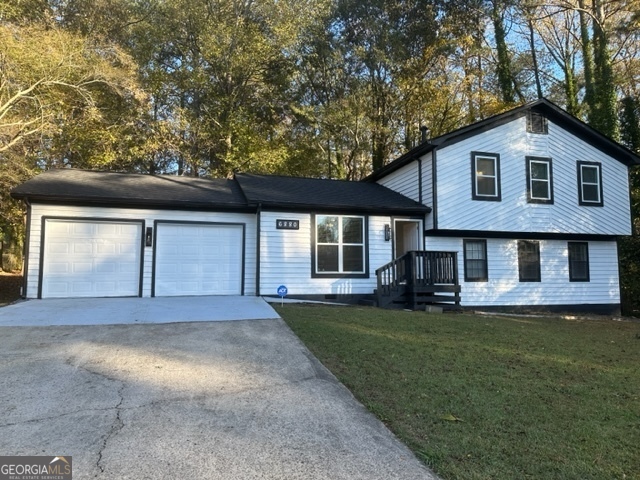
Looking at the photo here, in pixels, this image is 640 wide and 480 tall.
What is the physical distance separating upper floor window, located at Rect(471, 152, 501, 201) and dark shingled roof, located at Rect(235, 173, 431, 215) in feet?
5.65

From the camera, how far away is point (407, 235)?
44.4 ft

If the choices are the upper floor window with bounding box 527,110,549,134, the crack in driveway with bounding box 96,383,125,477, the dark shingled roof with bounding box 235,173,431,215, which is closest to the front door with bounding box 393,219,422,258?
the dark shingled roof with bounding box 235,173,431,215

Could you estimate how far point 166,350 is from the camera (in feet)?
17.7

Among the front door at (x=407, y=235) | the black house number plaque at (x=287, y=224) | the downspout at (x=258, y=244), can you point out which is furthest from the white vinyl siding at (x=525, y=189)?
the downspout at (x=258, y=244)

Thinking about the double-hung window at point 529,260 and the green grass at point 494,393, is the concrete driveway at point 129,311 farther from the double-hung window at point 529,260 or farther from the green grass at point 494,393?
the double-hung window at point 529,260

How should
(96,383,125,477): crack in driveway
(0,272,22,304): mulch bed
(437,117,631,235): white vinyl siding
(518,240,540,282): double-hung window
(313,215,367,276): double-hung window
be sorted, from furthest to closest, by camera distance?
(0,272,22,304): mulch bed, (518,240,540,282): double-hung window, (437,117,631,235): white vinyl siding, (313,215,367,276): double-hung window, (96,383,125,477): crack in driveway

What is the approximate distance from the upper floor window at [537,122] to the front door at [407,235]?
4.78 meters

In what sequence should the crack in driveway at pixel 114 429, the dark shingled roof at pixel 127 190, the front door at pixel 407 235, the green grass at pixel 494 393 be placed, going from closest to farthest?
the crack in driveway at pixel 114 429
the green grass at pixel 494 393
the dark shingled roof at pixel 127 190
the front door at pixel 407 235

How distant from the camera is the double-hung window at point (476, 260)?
12.8 metres

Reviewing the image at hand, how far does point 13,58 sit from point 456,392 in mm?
14873

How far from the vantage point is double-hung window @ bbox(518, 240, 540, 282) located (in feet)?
43.3

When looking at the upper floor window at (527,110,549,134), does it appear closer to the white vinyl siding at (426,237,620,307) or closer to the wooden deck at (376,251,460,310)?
the white vinyl siding at (426,237,620,307)

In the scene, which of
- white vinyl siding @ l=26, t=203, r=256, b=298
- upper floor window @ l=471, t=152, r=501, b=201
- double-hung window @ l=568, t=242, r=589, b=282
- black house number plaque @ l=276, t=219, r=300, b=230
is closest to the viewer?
white vinyl siding @ l=26, t=203, r=256, b=298

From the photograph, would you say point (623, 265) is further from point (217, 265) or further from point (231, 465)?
point (231, 465)
